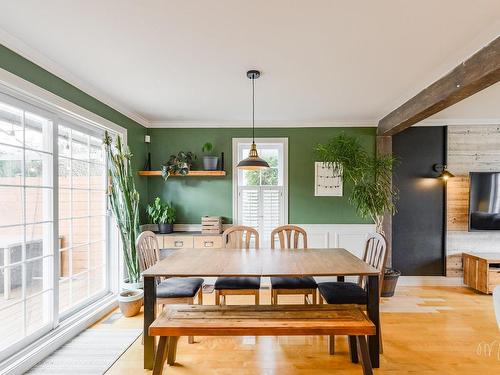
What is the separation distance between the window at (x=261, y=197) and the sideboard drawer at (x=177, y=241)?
82 cm

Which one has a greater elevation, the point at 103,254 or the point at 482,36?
the point at 482,36

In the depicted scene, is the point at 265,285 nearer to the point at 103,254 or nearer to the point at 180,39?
the point at 103,254

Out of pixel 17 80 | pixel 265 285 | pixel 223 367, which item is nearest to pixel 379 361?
pixel 223 367

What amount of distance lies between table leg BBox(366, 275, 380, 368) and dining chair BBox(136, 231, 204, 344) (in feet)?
4.83

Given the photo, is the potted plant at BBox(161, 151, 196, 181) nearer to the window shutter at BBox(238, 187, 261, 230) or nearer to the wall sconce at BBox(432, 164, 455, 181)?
the window shutter at BBox(238, 187, 261, 230)

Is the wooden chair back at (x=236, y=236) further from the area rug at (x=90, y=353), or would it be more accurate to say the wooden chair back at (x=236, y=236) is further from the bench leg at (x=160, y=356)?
the bench leg at (x=160, y=356)

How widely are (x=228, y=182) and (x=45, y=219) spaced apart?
99.0 inches

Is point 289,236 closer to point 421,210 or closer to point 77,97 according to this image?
point 421,210

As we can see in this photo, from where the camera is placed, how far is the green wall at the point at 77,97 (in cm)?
213

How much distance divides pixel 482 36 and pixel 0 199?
366cm

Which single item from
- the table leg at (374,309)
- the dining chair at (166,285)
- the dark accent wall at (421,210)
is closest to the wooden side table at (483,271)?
the dark accent wall at (421,210)

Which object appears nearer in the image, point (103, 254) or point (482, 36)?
point (482, 36)

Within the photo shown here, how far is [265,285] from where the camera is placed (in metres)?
4.30

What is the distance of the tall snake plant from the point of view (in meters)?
3.31
